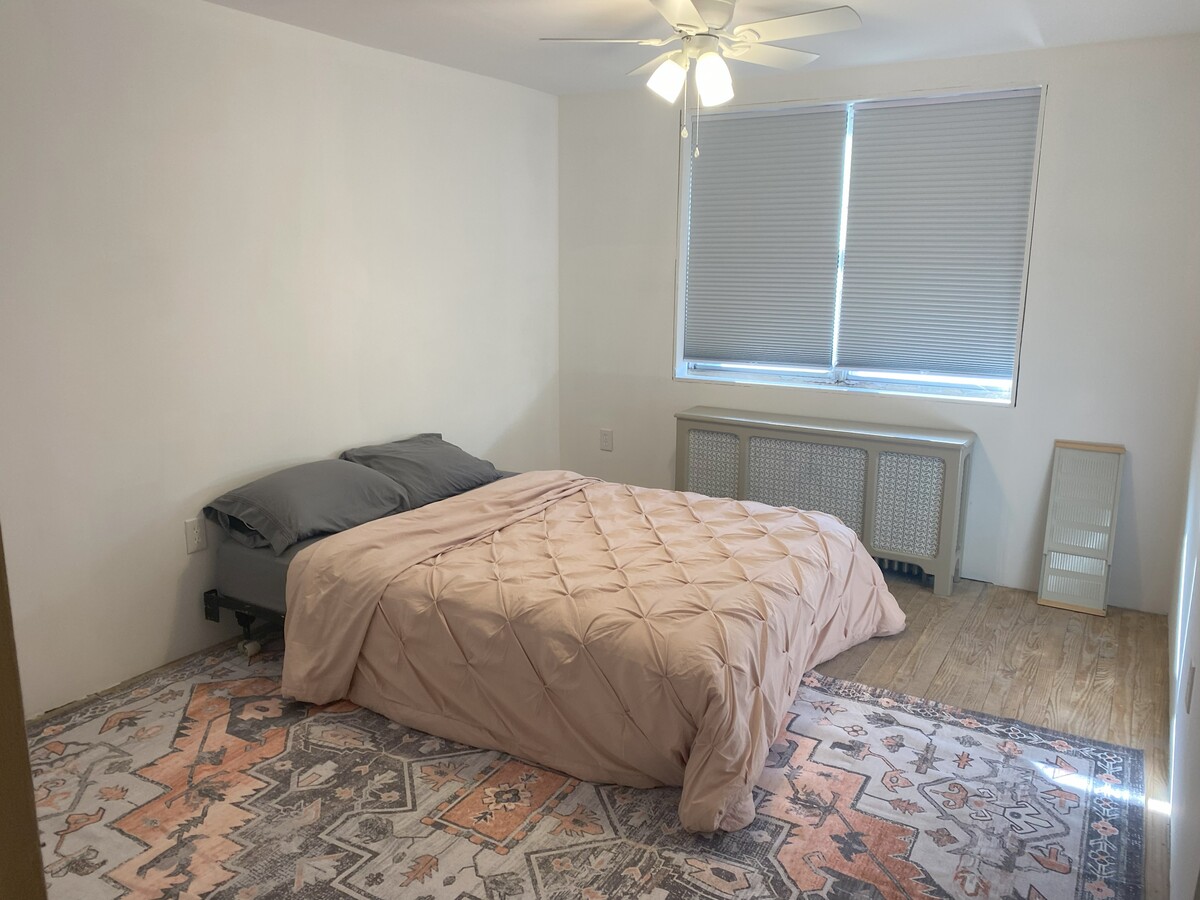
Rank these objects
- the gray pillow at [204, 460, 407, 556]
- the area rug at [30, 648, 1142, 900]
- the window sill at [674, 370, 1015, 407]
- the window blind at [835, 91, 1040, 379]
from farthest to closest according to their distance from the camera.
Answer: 1. the window sill at [674, 370, 1015, 407]
2. the window blind at [835, 91, 1040, 379]
3. the gray pillow at [204, 460, 407, 556]
4. the area rug at [30, 648, 1142, 900]

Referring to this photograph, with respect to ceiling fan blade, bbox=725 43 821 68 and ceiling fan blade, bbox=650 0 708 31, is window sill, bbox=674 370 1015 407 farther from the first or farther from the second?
ceiling fan blade, bbox=650 0 708 31

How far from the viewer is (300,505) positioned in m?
3.25

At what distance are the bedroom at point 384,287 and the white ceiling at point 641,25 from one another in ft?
0.30

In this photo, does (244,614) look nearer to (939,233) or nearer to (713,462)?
(713,462)

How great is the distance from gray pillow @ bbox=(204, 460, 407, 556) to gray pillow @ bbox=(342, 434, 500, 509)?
16 centimetres

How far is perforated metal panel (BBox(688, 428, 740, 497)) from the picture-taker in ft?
14.9

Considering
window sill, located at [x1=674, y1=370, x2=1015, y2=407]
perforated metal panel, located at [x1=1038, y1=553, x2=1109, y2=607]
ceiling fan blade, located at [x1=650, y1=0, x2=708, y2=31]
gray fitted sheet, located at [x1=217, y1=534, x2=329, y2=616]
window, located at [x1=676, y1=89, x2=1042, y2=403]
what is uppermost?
ceiling fan blade, located at [x1=650, y1=0, x2=708, y2=31]

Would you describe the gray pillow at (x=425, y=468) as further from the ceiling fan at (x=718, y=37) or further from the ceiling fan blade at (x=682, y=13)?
the ceiling fan blade at (x=682, y=13)

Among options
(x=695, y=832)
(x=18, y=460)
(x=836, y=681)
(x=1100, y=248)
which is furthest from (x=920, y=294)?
(x=18, y=460)

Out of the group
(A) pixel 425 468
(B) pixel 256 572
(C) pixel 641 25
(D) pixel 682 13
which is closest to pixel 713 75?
(D) pixel 682 13

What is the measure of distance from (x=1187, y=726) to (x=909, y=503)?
6.22ft

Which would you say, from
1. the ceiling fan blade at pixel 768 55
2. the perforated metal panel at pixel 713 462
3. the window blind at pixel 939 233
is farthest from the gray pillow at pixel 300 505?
the window blind at pixel 939 233

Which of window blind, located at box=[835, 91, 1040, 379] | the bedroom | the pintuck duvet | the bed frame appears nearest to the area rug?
the pintuck duvet

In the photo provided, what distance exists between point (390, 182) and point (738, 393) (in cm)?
206
